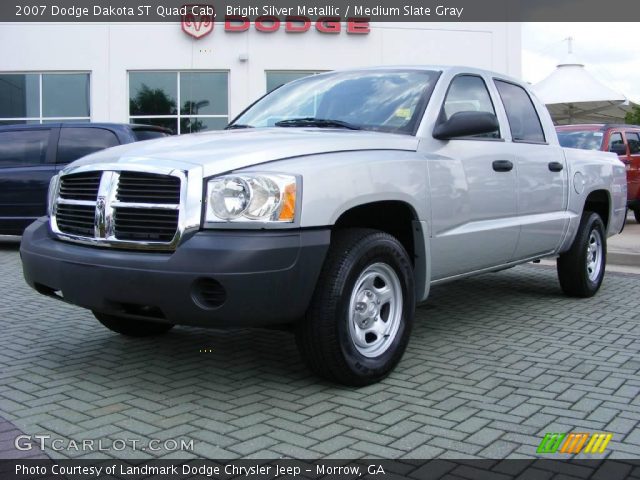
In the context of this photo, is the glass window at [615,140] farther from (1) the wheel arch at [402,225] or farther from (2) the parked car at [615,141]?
(1) the wheel arch at [402,225]

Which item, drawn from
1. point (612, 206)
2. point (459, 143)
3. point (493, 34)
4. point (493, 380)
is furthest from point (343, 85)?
point (493, 34)

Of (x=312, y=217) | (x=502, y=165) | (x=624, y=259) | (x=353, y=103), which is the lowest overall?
(x=624, y=259)

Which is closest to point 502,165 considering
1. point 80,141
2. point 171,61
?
point 80,141

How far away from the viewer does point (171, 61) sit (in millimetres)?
20750

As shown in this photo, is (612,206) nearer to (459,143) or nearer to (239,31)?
(459,143)

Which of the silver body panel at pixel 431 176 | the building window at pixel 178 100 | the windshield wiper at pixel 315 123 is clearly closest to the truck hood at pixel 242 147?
the silver body panel at pixel 431 176

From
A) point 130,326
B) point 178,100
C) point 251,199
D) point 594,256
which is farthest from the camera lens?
point 178,100

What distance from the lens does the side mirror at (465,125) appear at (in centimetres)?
441

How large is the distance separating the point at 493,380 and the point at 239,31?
1841cm

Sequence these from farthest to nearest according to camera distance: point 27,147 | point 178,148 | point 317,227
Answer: point 27,147 → point 178,148 → point 317,227

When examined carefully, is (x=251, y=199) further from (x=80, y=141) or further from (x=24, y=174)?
(x=24, y=174)

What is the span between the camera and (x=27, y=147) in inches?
407

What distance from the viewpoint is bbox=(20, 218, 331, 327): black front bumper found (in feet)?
11.0

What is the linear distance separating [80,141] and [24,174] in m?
0.92
